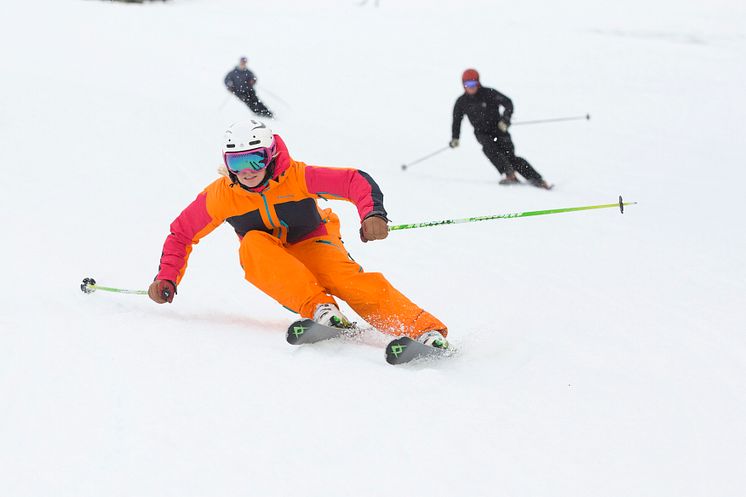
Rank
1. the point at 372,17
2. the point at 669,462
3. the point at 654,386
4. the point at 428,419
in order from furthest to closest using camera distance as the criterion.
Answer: the point at 372,17, the point at 654,386, the point at 428,419, the point at 669,462

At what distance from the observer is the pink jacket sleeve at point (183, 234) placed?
4211 mm

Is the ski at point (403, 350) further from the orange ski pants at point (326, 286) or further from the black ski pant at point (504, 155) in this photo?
the black ski pant at point (504, 155)

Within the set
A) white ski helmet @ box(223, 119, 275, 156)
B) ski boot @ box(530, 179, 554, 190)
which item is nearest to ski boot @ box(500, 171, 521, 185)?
ski boot @ box(530, 179, 554, 190)

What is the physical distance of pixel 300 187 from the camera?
412cm

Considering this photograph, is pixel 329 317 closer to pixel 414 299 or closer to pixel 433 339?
pixel 433 339

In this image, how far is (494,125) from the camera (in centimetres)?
977

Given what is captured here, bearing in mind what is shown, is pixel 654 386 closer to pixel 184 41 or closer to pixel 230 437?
pixel 230 437

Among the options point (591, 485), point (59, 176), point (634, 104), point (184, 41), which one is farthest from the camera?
point (184, 41)

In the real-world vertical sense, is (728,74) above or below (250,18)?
below

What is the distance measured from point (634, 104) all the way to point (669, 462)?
1293 cm

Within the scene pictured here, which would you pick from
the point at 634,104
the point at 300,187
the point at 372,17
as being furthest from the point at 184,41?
the point at 300,187

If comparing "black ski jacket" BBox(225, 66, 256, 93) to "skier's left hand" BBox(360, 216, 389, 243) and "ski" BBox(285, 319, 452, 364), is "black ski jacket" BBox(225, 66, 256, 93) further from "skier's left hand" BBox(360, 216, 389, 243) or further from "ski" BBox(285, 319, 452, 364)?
"ski" BBox(285, 319, 452, 364)

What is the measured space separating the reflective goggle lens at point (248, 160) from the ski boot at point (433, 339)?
47.2 inches

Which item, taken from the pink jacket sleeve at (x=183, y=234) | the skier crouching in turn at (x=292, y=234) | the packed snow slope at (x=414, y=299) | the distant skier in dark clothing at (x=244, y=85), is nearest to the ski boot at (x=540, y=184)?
the packed snow slope at (x=414, y=299)
